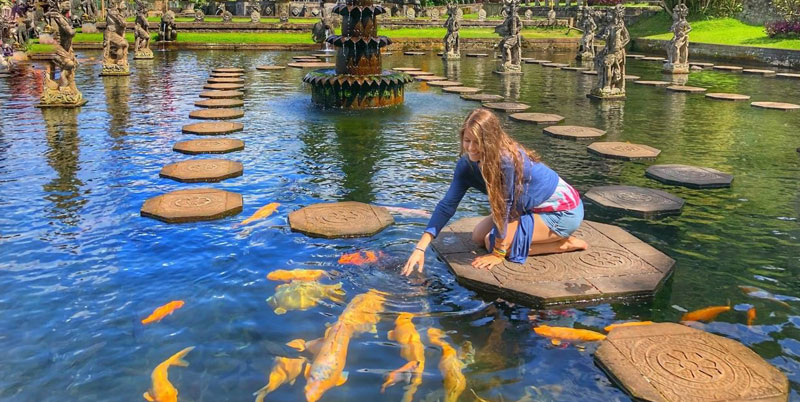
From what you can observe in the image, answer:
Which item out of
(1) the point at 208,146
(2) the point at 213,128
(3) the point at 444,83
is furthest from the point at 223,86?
(1) the point at 208,146

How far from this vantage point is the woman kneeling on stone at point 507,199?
16.0ft

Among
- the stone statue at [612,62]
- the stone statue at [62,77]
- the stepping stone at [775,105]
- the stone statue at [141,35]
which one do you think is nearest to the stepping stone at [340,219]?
the stone statue at [62,77]

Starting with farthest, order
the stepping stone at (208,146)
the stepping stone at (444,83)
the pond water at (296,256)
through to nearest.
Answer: the stepping stone at (444,83), the stepping stone at (208,146), the pond water at (296,256)

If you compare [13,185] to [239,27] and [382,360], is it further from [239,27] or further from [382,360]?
[239,27]

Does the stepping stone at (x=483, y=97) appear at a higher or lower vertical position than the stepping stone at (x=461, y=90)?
lower

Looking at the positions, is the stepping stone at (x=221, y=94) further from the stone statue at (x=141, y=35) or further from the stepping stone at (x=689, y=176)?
the stone statue at (x=141, y=35)

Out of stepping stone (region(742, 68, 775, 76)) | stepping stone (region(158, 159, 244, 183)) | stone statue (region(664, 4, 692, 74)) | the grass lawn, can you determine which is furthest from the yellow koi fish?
the grass lawn

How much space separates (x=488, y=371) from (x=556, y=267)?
5.41ft

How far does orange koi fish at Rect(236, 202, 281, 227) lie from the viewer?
6.86 meters

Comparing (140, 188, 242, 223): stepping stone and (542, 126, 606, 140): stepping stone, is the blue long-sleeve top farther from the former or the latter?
(542, 126, 606, 140): stepping stone

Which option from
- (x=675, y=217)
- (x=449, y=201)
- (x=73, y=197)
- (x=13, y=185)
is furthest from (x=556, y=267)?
(x=13, y=185)

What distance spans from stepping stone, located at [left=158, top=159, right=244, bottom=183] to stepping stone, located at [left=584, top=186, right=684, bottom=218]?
504cm

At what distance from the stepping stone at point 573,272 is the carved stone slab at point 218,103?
9.96 meters

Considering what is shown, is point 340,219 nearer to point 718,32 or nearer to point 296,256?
point 296,256
